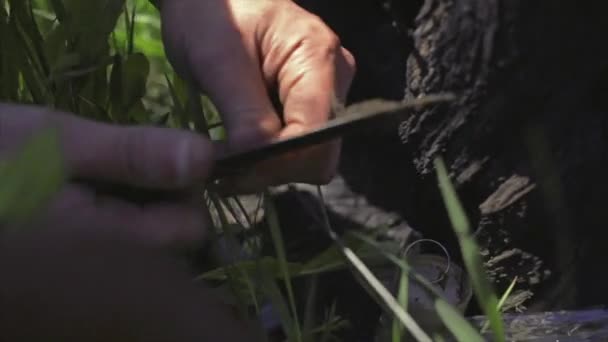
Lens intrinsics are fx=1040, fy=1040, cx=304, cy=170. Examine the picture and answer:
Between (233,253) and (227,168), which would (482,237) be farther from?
(227,168)

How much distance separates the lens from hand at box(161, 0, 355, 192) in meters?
0.79

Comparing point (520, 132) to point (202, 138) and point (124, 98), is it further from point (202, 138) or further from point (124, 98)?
point (202, 138)

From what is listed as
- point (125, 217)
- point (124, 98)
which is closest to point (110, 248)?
point (125, 217)

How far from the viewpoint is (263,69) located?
0.93m

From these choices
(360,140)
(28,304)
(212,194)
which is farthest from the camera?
(360,140)

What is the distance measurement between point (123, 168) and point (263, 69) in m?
0.35

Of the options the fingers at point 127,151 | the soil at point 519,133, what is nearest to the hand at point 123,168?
the fingers at point 127,151

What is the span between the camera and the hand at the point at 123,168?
0.58 meters

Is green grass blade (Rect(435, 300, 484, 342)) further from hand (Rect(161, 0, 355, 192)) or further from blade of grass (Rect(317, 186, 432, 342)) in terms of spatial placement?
hand (Rect(161, 0, 355, 192))

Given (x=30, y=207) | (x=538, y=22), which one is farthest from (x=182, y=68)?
(x=30, y=207)

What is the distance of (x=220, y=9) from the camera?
0.95 meters

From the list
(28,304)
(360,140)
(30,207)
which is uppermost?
(30,207)

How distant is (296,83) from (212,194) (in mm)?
118

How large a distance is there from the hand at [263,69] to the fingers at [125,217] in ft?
0.48
